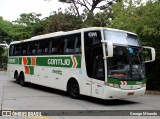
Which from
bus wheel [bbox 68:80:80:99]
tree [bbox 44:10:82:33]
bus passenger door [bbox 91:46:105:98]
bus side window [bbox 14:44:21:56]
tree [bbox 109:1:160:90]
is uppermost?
tree [bbox 44:10:82:33]

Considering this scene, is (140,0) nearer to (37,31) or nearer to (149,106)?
(149,106)

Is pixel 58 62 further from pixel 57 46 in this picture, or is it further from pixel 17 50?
pixel 17 50

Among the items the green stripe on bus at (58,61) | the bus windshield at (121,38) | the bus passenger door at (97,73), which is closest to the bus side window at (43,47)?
the green stripe on bus at (58,61)

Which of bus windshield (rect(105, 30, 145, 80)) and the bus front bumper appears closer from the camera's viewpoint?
the bus front bumper

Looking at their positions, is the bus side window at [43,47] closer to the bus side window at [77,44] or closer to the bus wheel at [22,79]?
the bus side window at [77,44]

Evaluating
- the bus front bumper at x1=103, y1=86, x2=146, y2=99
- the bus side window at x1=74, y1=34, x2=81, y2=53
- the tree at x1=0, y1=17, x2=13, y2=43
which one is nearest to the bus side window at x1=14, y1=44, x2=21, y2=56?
the bus side window at x1=74, y1=34, x2=81, y2=53

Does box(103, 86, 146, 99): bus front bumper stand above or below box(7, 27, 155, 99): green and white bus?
below

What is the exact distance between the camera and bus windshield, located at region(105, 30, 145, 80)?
40.1 ft

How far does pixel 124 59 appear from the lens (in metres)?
12.5

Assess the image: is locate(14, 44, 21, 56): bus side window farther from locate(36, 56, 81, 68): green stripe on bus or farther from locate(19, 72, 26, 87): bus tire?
locate(36, 56, 81, 68): green stripe on bus

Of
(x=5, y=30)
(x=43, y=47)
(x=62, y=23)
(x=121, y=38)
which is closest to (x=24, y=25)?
(x=5, y=30)

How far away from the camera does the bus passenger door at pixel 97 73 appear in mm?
12380

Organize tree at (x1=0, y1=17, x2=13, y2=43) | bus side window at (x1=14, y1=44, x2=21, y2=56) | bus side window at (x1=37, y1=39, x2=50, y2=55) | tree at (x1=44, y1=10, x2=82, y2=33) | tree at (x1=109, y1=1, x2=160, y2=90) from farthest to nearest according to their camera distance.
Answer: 1. tree at (x1=0, y1=17, x2=13, y2=43)
2. tree at (x1=44, y1=10, x2=82, y2=33)
3. bus side window at (x1=14, y1=44, x2=21, y2=56)
4. tree at (x1=109, y1=1, x2=160, y2=90)
5. bus side window at (x1=37, y1=39, x2=50, y2=55)

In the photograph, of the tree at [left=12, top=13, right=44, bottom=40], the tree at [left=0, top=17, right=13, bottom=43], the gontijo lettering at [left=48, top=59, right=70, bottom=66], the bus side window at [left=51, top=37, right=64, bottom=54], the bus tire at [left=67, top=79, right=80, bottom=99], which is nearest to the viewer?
the bus tire at [left=67, top=79, right=80, bottom=99]
